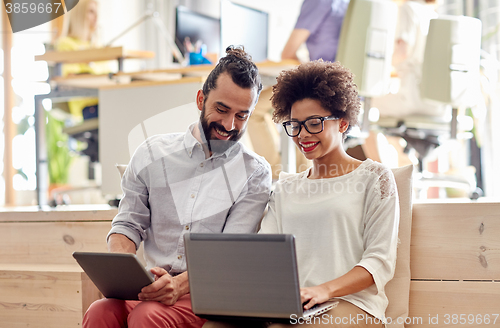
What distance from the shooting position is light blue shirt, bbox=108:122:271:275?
1.35m

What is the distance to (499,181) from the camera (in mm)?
3664

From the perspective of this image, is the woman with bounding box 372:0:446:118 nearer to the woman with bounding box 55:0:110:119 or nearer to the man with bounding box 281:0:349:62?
the man with bounding box 281:0:349:62

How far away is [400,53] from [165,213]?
76.4 inches

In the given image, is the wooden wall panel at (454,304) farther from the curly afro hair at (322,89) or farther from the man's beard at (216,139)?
the man's beard at (216,139)

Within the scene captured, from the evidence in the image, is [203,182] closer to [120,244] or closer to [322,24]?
[120,244]

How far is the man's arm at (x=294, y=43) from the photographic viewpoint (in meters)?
2.62

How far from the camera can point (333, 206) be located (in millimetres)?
1205

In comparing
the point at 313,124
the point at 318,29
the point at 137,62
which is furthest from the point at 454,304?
the point at 137,62

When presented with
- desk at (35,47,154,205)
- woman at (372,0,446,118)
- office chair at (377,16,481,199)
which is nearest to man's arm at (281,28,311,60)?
woman at (372,0,446,118)

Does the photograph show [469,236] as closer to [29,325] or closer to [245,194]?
[245,194]

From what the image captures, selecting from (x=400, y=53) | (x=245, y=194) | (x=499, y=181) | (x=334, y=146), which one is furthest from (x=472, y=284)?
(x=499, y=181)

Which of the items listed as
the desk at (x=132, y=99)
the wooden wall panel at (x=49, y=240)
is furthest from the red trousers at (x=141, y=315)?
the desk at (x=132, y=99)

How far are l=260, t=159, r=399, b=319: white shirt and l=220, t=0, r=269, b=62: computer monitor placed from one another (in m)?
1.37

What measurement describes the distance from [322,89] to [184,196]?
1.54 feet
